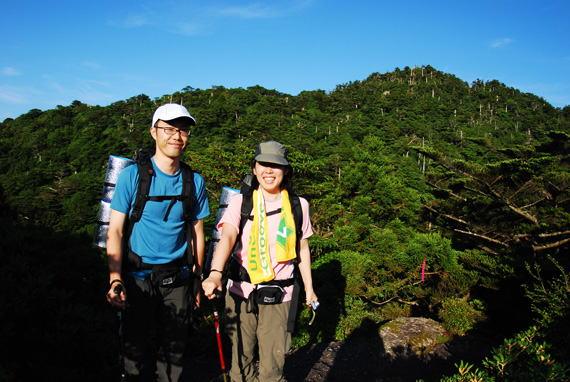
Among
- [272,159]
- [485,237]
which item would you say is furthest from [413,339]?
[485,237]

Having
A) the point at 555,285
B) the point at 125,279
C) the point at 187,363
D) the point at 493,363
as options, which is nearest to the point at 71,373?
the point at 125,279

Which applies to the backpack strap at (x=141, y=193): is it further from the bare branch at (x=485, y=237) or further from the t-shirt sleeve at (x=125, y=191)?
the bare branch at (x=485, y=237)

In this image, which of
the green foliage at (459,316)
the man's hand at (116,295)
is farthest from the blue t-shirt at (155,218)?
the green foliage at (459,316)

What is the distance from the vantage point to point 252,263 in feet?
7.65

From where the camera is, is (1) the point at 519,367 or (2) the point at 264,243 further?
(2) the point at 264,243

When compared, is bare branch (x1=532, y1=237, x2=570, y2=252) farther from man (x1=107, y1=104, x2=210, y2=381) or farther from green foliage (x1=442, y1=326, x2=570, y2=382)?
man (x1=107, y1=104, x2=210, y2=381)

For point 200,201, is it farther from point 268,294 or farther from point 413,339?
point 413,339

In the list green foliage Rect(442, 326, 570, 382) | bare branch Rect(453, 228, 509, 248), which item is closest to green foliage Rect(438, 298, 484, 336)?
bare branch Rect(453, 228, 509, 248)

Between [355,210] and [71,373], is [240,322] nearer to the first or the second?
[71,373]

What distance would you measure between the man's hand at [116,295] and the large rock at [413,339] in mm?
5101

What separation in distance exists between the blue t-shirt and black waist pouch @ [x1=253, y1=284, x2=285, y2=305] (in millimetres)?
497

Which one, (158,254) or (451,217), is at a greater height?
(158,254)

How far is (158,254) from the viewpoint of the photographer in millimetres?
2248

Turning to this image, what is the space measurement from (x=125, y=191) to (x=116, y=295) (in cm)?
52
